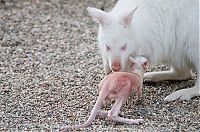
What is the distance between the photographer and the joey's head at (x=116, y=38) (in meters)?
3.68

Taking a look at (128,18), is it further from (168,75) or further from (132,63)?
(168,75)

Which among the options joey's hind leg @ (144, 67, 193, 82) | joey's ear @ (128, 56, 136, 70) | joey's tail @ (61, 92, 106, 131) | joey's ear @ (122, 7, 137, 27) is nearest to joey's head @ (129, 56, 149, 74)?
joey's ear @ (128, 56, 136, 70)

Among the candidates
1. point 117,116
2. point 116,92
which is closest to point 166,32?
point 116,92

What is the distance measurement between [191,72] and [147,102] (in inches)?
24.2

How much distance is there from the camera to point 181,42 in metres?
3.99

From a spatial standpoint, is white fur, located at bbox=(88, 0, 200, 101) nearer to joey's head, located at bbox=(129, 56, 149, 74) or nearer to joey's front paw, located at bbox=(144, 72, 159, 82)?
joey's head, located at bbox=(129, 56, 149, 74)

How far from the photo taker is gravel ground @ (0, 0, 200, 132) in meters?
3.63

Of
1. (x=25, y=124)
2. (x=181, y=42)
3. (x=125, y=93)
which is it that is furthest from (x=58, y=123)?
(x=181, y=42)

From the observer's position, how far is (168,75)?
4.40 metres

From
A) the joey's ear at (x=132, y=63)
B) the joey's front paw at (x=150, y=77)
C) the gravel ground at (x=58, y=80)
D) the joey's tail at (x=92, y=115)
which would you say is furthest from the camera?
the joey's front paw at (x=150, y=77)

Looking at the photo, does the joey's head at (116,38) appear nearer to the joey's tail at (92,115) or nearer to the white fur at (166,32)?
the white fur at (166,32)

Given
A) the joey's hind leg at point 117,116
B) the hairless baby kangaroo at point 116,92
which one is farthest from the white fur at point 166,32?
the joey's hind leg at point 117,116

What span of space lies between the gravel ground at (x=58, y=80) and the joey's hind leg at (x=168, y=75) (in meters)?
0.05

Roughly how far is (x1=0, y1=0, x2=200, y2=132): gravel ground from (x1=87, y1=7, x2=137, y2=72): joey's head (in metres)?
0.34
